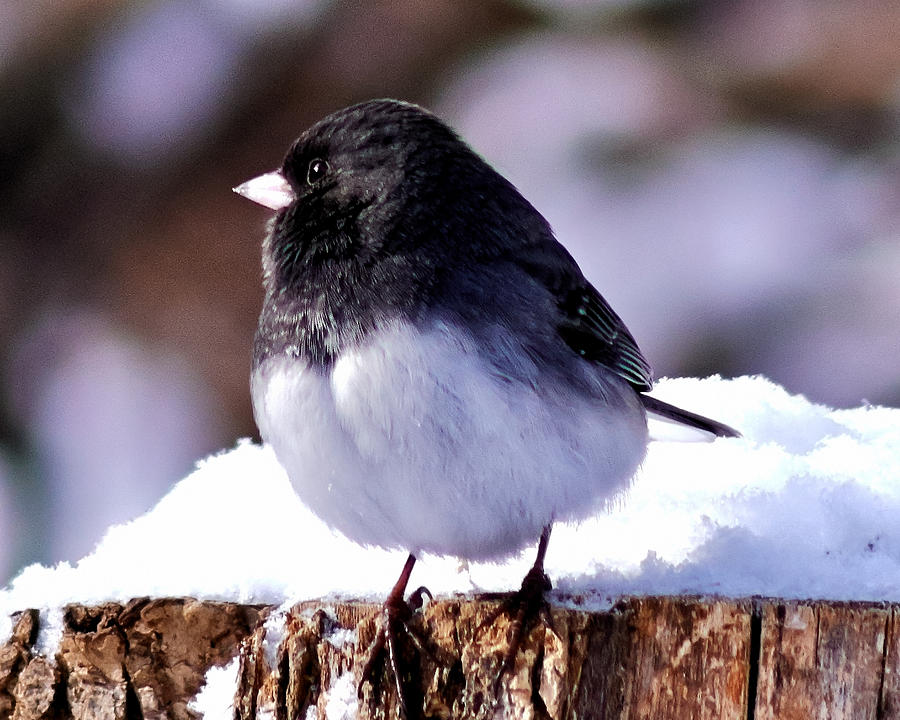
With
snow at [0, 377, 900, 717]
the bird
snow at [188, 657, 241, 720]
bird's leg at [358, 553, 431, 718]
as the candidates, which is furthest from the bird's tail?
snow at [188, 657, 241, 720]

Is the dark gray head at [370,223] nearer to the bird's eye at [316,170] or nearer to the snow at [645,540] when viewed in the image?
the bird's eye at [316,170]

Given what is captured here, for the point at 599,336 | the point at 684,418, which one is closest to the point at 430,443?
the point at 599,336

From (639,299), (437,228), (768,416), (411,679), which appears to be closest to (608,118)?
(639,299)

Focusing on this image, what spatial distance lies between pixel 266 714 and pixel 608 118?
7.05 ft

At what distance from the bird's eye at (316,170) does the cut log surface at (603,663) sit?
73 centimetres

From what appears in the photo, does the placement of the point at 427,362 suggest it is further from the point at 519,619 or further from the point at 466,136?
the point at 466,136

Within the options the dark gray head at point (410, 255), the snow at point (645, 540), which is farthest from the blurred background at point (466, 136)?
the dark gray head at point (410, 255)

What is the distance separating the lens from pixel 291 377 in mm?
1582

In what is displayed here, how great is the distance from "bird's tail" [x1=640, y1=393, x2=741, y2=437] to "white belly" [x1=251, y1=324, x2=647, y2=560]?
0.40 metres

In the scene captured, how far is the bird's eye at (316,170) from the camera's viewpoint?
6.14 ft

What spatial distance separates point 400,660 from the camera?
144 centimetres

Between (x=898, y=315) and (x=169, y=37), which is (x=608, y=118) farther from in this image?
(x=169, y=37)

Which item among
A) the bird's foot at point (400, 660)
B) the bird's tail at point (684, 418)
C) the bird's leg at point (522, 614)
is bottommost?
the bird's foot at point (400, 660)

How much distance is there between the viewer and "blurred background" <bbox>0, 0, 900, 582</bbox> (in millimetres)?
→ 2918
